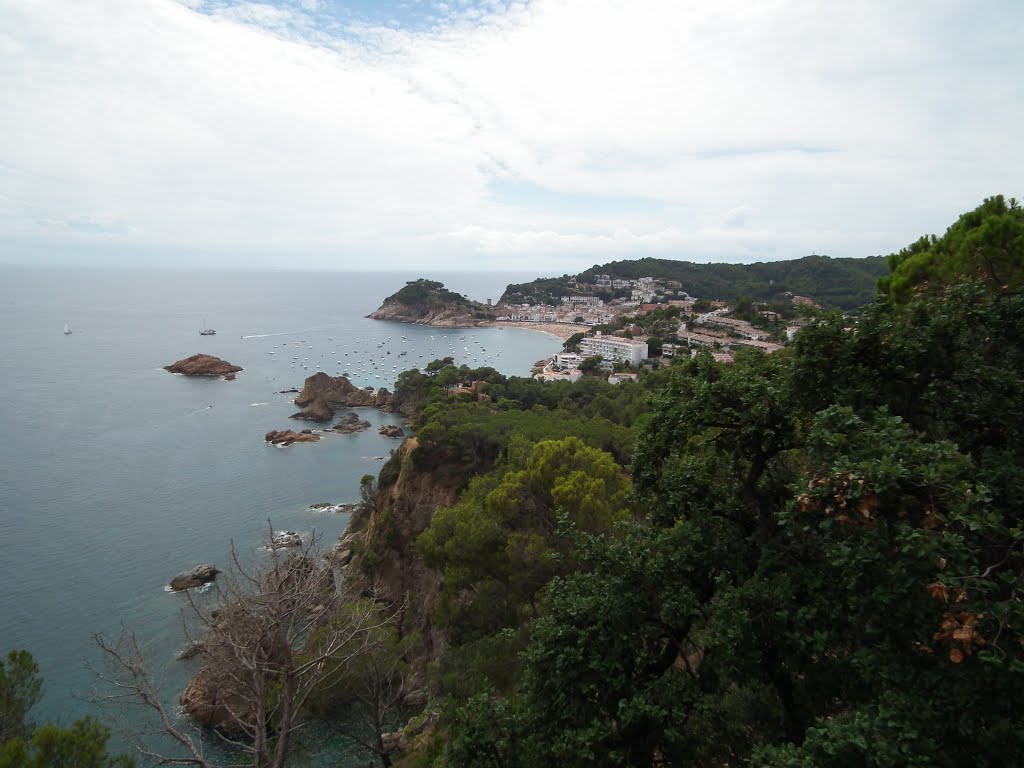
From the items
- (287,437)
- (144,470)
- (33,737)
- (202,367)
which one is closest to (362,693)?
(33,737)

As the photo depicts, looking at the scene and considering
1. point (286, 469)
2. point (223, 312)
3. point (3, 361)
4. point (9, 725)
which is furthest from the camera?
point (223, 312)

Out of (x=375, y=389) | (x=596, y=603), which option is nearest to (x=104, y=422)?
(x=375, y=389)

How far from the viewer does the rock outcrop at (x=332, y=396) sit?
47.5 metres

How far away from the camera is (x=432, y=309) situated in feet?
338

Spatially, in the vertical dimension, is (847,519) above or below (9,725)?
above

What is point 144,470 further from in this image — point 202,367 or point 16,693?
point 16,693

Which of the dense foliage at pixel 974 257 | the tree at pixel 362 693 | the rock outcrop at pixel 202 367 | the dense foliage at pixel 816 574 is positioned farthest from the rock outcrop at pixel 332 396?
the dense foliage at pixel 816 574

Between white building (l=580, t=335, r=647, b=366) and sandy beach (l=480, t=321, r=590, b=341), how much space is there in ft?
91.8

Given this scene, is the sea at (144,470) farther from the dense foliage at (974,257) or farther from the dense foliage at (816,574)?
the dense foliage at (974,257)

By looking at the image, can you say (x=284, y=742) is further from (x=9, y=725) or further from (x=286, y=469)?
(x=286, y=469)

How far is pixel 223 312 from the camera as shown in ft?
370

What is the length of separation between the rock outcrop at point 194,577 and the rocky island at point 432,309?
257 feet

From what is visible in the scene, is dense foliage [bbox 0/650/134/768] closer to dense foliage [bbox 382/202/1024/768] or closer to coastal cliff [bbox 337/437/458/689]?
dense foliage [bbox 382/202/1024/768]

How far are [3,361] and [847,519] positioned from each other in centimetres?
7921
